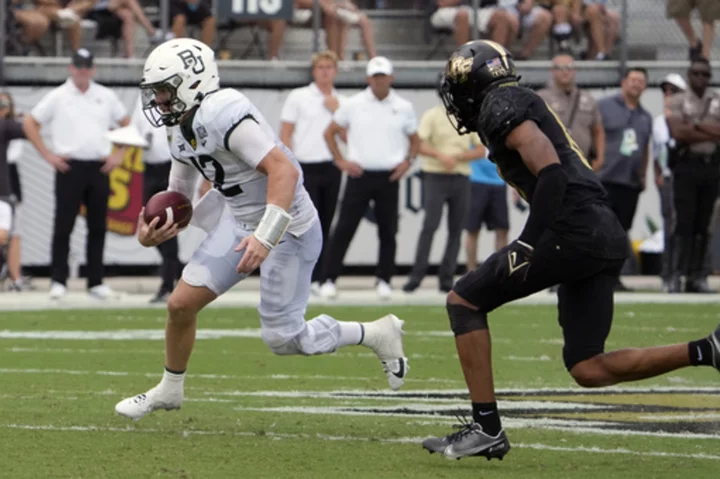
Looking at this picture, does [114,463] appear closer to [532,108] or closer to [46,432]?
[46,432]

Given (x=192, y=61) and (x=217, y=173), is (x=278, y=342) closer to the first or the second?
(x=217, y=173)

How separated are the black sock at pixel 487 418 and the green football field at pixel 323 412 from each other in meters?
0.13


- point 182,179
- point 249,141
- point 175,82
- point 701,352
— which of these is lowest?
point 701,352

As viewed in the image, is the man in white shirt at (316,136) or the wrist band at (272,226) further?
the man in white shirt at (316,136)

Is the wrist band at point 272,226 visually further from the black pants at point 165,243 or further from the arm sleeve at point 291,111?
the arm sleeve at point 291,111

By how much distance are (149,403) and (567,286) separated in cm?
181

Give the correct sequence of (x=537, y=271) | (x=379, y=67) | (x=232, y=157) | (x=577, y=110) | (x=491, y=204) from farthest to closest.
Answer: (x=491, y=204) → (x=577, y=110) → (x=379, y=67) → (x=232, y=157) → (x=537, y=271)

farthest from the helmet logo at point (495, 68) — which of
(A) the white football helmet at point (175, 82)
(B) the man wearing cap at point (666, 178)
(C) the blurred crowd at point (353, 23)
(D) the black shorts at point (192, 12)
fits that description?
(D) the black shorts at point (192, 12)

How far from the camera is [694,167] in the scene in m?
13.9

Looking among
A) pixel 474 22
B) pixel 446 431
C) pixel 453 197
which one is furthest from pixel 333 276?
pixel 446 431

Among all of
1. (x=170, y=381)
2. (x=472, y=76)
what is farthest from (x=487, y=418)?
(x=170, y=381)

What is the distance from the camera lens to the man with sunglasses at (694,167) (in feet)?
45.2

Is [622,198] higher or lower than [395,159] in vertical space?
lower

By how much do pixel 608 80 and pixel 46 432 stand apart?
11.3 m
